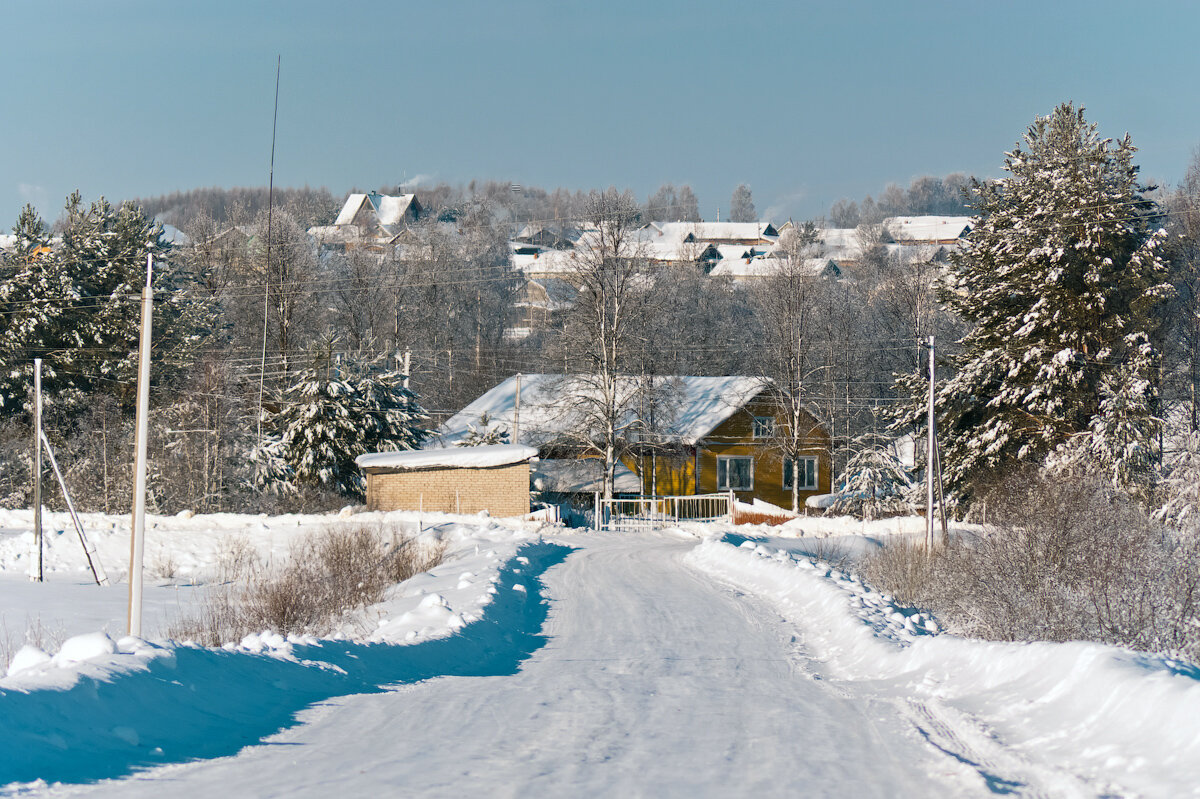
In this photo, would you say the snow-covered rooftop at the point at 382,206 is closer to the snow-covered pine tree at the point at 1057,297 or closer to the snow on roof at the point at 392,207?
the snow on roof at the point at 392,207

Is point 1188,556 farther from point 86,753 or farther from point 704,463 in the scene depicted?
point 704,463

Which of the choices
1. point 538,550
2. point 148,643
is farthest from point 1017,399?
point 148,643

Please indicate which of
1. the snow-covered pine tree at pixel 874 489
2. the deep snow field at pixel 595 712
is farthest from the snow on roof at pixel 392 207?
the deep snow field at pixel 595 712

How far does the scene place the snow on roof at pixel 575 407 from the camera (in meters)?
44.2

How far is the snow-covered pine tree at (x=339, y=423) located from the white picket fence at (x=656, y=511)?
9.85 metres

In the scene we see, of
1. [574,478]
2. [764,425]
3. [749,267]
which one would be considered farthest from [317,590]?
[749,267]

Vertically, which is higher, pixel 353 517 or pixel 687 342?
pixel 687 342

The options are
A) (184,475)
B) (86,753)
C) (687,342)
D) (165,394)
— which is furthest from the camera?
(687,342)

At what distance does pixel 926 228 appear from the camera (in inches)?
5261

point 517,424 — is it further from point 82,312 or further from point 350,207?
point 350,207

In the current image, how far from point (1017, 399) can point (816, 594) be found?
19191 millimetres

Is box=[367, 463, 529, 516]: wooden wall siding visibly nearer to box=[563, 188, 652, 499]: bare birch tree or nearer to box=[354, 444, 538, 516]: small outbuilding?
box=[354, 444, 538, 516]: small outbuilding

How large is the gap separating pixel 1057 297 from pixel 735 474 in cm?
2161

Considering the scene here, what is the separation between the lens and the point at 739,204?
176 metres
